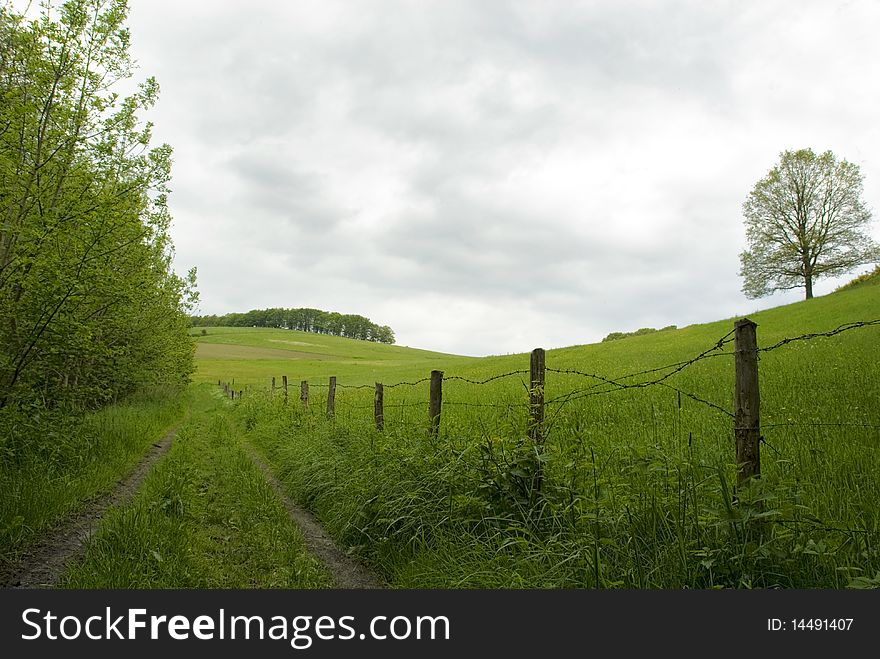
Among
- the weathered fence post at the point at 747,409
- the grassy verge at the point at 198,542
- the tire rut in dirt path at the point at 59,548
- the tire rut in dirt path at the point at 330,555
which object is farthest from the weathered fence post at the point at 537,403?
the tire rut in dirt path at the point at 59,548

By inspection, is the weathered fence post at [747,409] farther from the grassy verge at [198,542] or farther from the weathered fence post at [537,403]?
the grassy verge at [198,542]

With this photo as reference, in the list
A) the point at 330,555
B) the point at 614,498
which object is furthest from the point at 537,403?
the point at 330,555

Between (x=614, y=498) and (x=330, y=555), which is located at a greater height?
(x=614, y=498)

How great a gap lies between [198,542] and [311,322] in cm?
16148

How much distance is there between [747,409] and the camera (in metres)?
→ 3.67

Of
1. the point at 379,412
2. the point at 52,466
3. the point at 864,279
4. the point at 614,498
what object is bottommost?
the point at 52,466

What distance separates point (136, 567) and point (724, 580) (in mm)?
4613

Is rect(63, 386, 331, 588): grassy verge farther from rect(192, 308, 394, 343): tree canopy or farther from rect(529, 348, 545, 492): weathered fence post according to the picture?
rect(192, 308, 394, 343): tree canopy

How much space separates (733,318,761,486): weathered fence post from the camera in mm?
3629

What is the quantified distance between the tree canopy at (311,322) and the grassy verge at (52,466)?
149 m

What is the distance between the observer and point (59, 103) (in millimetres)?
7281

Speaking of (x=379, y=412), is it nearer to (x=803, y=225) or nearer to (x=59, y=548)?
(x=59, y=548)

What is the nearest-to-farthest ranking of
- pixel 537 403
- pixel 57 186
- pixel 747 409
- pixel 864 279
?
1. pixel 747 409
2. pixel 537 403
3. pixel 57 186
4. pixel 864 279

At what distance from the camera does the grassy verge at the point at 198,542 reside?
441 centimetres
